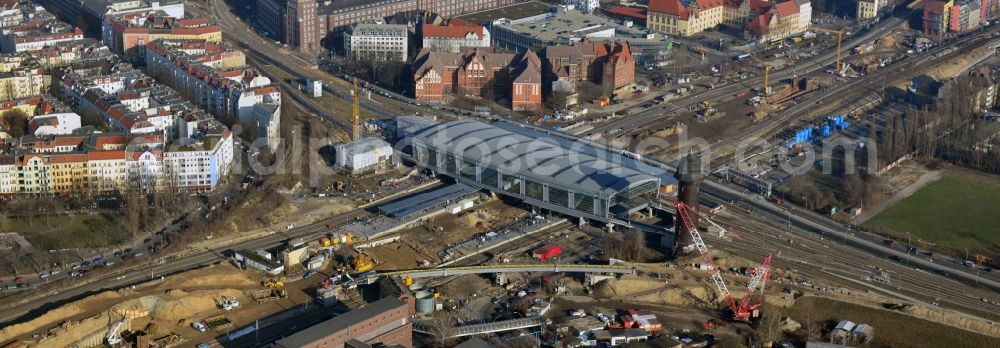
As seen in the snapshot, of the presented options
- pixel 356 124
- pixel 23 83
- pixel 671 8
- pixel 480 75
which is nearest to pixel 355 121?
pixel 356 124

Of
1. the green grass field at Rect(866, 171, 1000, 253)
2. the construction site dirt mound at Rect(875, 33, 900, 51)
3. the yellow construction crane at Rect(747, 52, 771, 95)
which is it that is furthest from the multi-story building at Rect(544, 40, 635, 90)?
the construction site dirt mound at Rect(875, 33, 900, 51)

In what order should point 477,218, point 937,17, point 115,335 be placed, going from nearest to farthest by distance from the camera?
point 115,335 → point 477,218 → point 937,17

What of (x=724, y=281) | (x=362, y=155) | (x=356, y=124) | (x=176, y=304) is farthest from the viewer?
(x=356, y=124)

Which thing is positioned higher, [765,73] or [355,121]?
[355,121]

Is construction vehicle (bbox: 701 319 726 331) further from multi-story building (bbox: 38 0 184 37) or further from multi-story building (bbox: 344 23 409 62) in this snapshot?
multi-story building (bbox: 38 0 184 37)

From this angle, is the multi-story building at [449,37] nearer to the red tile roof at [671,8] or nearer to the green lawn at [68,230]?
the red tile roof at [671,8]

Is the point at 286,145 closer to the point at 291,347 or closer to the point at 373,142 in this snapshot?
the point at 373,142

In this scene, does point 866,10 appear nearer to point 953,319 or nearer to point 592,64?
point 592,64
